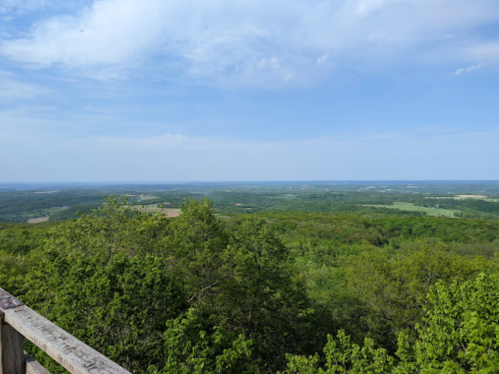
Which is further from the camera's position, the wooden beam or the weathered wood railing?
the wooden beam

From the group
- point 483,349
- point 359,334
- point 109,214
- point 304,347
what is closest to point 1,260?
point 109,214

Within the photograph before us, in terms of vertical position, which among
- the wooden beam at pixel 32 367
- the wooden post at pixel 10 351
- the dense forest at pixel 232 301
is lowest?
the dense forest at pixel 232 301

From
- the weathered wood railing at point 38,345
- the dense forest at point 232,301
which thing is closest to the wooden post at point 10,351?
the weathered wood railing at point 38,345

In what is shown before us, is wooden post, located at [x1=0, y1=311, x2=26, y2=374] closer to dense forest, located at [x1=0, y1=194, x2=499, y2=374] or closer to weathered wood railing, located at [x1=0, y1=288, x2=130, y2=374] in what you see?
weathered wood railing, located at [x1=0, y1=288, x2=130, y2=374]

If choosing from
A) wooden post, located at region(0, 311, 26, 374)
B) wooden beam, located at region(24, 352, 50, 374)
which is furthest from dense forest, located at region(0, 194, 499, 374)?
wooden post, located at region(0, 311, 26, 374)

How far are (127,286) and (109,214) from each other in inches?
418

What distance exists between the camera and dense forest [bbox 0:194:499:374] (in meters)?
9.01

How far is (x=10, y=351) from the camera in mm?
2822

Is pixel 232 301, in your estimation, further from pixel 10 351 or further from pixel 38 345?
pixel 38 345

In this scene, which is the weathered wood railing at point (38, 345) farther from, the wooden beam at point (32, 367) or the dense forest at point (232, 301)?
the dense forest at point (232, 301)

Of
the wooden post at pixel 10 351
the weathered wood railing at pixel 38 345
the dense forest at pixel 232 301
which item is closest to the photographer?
the weathered wood railing at pixel 38 345

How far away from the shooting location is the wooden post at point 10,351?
2762mm

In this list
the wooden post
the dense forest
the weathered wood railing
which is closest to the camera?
the weathered wood railing

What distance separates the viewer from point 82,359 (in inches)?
86.0
